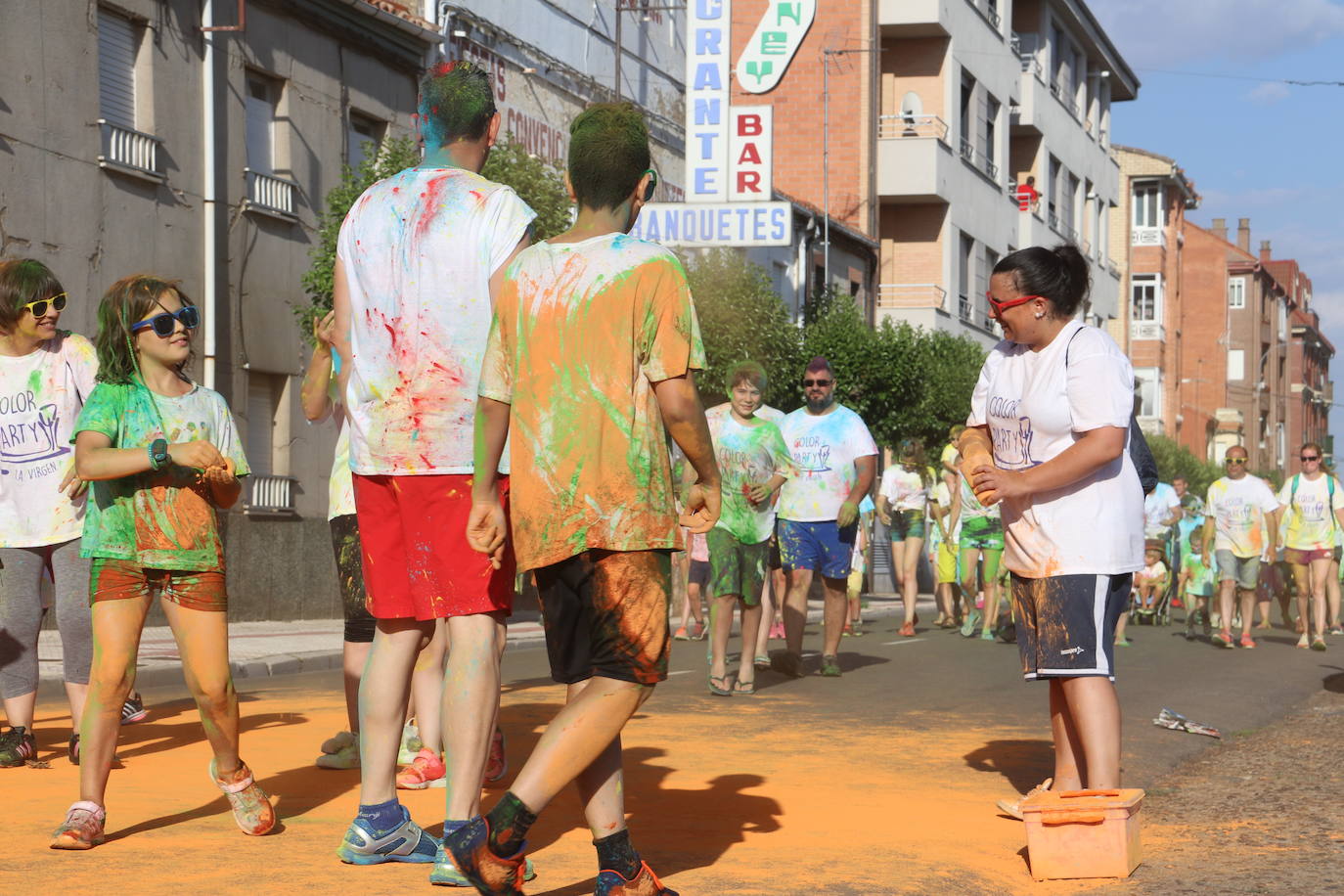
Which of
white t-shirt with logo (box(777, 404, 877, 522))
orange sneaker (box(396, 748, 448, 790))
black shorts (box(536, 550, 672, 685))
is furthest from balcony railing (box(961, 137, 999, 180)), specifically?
black shorts (box(536, 550, 672, 685))

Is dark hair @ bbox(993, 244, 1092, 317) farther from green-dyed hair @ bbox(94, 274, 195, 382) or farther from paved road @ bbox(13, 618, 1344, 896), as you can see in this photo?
green-dyed hair @ bbox(94, 274, 195, 382)

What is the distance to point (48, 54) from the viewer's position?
1719 centimetres

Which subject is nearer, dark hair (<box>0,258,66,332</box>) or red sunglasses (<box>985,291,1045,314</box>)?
red sunglasses (<box>985,291,1045,314</box>)

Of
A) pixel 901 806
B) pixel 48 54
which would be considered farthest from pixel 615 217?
pixel 48 54

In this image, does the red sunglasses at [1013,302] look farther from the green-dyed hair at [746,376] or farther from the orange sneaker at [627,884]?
the green-dyed hair at [746,376]

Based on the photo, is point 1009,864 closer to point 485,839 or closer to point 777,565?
point 485,839

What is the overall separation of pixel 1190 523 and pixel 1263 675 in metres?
9.25

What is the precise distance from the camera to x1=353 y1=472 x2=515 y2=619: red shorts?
199 inches

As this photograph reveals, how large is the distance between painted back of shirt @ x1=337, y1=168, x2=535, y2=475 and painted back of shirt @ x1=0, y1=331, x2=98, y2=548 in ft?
8.57

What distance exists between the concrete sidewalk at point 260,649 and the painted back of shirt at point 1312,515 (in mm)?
7672

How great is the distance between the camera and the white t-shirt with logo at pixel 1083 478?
6.07 m

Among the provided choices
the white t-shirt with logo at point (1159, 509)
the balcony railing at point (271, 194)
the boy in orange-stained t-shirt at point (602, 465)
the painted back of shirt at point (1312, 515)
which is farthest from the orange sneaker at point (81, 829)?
the white t-shirt with logo at point (1159, 509)

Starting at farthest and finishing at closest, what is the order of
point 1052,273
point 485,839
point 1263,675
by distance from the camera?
point 1263,675, point 1052,273, point 485,839

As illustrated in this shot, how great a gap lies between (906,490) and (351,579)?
1397 centimetres
